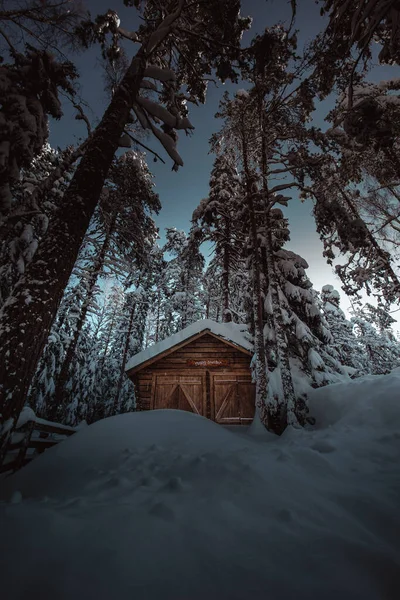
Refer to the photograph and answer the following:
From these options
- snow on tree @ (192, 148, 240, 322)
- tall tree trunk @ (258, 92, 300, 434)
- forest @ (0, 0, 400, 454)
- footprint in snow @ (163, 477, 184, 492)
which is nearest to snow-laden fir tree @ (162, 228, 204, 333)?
snow on tree @ (192, 148, 240, 322)

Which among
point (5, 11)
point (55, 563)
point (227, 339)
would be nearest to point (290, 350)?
point (227, 339)

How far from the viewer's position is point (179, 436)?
4.32m

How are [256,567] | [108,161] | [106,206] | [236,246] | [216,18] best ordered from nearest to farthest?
1. [256,567]
2. [108,161]
3. [216,18]
4. [106,206]
5. [236,246]

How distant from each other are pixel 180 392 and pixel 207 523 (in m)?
10.3

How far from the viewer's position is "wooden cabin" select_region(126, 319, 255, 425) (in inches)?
447

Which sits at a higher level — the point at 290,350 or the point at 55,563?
the point at 290,350

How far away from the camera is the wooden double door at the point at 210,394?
1138 cm

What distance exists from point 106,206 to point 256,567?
8.94 metres

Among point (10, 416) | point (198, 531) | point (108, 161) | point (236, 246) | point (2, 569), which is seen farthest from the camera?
point (236, 246)

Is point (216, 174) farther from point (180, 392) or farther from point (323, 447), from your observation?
point (323, 447)

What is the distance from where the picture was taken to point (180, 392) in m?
11.8

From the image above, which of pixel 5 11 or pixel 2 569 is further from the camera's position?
pixel 5 11

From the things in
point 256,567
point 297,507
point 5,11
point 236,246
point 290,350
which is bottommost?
point 256,567

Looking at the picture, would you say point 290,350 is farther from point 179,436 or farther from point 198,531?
point 198,531
